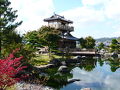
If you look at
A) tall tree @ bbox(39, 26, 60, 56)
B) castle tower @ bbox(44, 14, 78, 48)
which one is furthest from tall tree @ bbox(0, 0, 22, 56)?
castle tower @ bbox(44, 14, 78, 48)

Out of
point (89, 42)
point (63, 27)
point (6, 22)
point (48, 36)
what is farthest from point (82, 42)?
point (6, 22)

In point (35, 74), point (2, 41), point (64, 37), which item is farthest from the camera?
point (64, 37)

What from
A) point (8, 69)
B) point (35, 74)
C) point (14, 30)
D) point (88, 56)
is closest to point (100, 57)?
point (88, 56)

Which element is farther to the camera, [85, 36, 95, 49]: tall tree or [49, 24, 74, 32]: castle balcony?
[85, 36, 95, 49]: tall tree

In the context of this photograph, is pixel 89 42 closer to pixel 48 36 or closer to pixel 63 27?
pixel 63 27

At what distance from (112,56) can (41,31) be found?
18684 millimetres

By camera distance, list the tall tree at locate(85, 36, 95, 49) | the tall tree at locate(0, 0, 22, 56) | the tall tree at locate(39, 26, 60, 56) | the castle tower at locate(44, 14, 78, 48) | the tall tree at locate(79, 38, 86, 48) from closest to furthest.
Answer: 1. the tall tree at locate(0, 0, 22, 56)
2. the tall tree at locate(39, 26, 60, 56)
3. the castle tower at locate(44, 14, 78, 48)
4. the tall tree at locate(79, 38, 86, 48)
5. the tall tree at locate(85, 36, 95, 49)

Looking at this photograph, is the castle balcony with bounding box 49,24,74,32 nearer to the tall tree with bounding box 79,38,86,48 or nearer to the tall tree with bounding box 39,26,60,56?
the tall tree with bounding box 79,38,86,48

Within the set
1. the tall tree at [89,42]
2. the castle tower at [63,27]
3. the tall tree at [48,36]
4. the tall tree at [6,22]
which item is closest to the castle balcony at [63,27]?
the castle tower at [63,27]

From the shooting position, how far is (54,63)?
32344mm

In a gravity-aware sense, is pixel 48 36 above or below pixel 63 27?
below

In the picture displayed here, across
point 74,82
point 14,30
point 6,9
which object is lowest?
point 74,82

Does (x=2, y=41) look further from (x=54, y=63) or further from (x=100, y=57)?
(x=100, y=57)

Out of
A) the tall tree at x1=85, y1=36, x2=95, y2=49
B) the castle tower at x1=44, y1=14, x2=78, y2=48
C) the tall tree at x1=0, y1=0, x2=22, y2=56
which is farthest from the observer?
the tall tree at x1=85, y1=36, x2=95, y2=49
